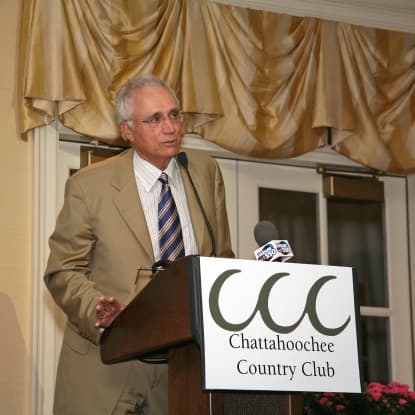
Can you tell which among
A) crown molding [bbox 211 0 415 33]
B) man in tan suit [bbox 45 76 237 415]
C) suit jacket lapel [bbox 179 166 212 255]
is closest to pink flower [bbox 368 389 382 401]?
man in tan suit [bbox 45 76 237 415]

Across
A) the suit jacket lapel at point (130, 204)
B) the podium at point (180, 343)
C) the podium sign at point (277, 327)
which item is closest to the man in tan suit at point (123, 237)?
the suit jacket lapel at point (130, 204)

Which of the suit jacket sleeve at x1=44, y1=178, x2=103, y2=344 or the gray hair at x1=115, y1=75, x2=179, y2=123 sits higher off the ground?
the gray hair at x1=115, y1=75, x2=179, y2=123

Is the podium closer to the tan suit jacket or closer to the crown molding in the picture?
the tan suit jacket

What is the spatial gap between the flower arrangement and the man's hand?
1509 mm

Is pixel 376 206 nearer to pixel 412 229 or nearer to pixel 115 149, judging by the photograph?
pixel 412 229

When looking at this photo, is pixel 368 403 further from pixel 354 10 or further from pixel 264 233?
pixel 354 10

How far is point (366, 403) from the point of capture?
381 cm

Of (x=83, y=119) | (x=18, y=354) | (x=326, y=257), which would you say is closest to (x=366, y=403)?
(x=326, y=257)

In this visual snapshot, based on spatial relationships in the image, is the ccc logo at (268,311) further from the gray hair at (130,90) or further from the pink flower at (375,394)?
the pink flower at (375,394)

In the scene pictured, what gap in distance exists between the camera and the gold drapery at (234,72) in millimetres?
4133

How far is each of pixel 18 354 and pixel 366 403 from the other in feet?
4.63

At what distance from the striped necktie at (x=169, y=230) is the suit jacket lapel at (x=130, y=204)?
0.05 m

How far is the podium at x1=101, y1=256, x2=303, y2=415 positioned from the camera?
6.90 ft

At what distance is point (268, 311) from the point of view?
2.18m
